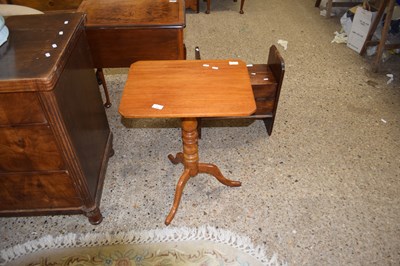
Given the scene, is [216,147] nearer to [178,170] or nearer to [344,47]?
[178,170]

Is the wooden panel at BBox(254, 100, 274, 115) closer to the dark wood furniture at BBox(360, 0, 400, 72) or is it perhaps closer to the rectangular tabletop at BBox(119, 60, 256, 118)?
the rectangular tabletop at BBox(119, 60, 256, 118)

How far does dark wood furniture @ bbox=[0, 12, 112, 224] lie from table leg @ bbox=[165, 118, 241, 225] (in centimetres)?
42

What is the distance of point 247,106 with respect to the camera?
1.18 meters

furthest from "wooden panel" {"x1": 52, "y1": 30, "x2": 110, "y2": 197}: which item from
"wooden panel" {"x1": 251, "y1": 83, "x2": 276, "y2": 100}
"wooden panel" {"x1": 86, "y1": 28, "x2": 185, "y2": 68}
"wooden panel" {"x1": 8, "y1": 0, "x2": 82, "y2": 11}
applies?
"wooden panel" {"x1": 8, "y1": 0, "x2": 82, "y2": 11}

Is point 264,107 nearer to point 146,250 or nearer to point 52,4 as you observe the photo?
point 146,250

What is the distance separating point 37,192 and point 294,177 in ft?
Answer: 4.59

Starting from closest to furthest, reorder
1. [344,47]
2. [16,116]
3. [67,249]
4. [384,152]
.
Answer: [16,116] < [67,249] < [384,152] < [344,47]

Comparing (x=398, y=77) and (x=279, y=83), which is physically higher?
(x=279, y=83)

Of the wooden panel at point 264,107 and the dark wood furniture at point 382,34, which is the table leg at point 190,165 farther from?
the dark wood furniture at point 382,34

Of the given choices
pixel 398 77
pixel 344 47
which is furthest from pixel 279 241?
pixel 344 47

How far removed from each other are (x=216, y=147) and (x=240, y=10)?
2.41m

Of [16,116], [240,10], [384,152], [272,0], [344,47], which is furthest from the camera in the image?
[272,0]

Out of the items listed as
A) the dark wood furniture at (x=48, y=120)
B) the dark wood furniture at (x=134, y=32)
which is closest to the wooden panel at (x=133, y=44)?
the dark wood furniture at (x=134, y=32)

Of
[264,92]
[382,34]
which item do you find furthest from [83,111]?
[382,34]
